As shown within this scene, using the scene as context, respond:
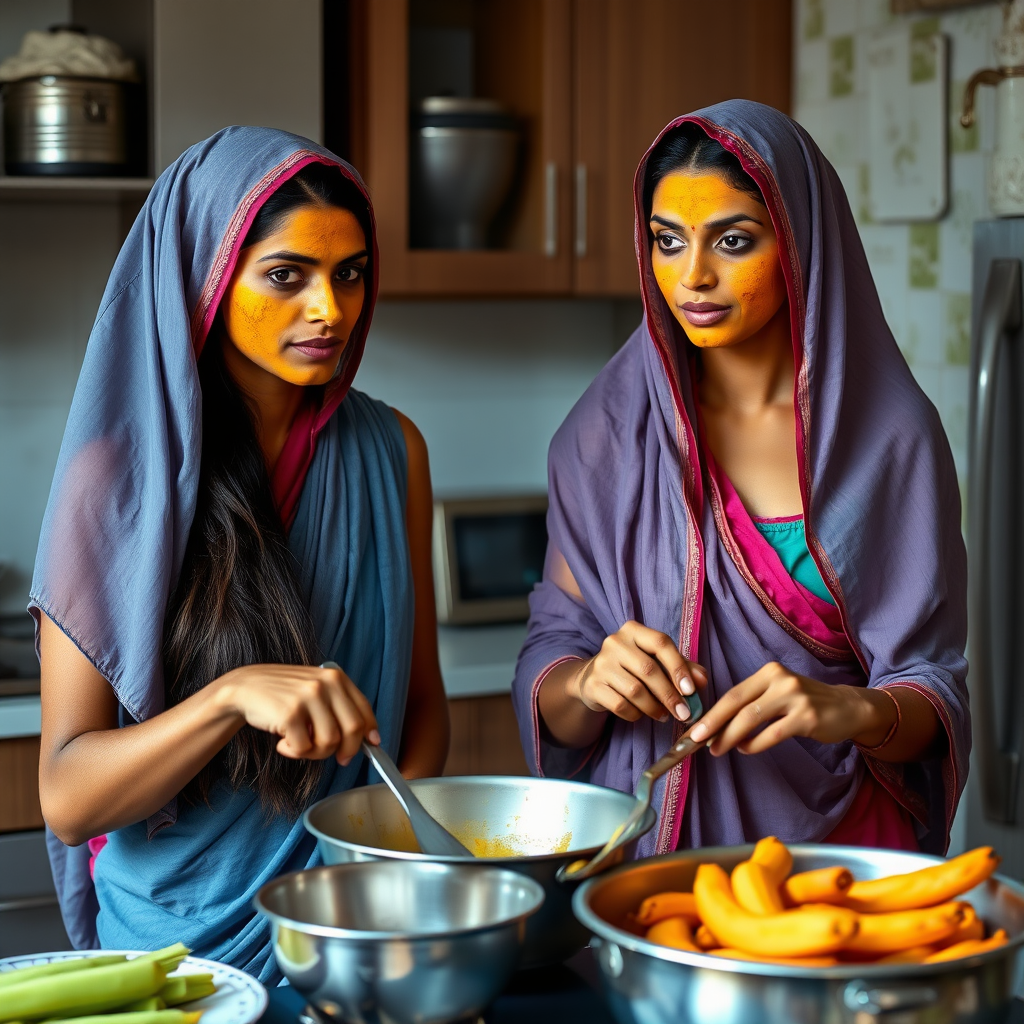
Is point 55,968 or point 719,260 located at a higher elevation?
point 719,260

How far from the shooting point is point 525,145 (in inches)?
103

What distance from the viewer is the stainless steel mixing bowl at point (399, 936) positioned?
756mm

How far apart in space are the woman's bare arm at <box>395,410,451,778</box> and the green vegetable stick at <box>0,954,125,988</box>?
2.01 feet

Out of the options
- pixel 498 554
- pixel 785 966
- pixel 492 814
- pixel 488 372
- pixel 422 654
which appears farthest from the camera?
pixel 488 372

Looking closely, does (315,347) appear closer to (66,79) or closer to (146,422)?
(146,422)

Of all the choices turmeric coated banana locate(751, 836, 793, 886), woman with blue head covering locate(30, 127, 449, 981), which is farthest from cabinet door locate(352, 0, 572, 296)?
turmeric coated banana locate(751, 836, 793, 886)

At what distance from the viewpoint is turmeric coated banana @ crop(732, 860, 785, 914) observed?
82 cm

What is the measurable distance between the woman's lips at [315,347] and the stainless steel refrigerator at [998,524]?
1173 mm

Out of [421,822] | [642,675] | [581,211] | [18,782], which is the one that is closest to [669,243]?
[642,675]

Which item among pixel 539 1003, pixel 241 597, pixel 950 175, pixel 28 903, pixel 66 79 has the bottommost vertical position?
pixel 28 903

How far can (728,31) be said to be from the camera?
2.66 metres

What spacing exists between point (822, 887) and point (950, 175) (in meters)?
1.77

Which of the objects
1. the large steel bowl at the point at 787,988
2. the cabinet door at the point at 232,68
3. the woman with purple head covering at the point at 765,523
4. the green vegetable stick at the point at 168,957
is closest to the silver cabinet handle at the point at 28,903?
the woman with purple head covering at the point at 765,523

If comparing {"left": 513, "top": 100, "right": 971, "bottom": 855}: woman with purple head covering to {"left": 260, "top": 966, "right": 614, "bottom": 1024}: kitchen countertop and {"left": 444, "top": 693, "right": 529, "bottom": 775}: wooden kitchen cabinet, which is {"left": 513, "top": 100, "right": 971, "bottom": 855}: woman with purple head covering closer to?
{"left": 260, "top": 966, "right": 614, "bottom": 1024}: kitchen countertop
